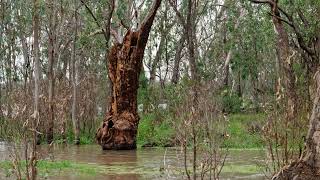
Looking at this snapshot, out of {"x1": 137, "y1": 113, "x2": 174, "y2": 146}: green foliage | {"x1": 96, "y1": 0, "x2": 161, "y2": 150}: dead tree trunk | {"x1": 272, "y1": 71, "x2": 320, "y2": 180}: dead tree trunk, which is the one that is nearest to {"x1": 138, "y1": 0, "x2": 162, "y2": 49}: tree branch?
{"x1": 96, "y1": 0, "x2": 161, "y2": 150}: dead tree trunk

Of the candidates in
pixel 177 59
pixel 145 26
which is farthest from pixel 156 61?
pixel 145 26

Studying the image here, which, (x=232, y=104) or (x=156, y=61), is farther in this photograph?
(x=156, y=61)

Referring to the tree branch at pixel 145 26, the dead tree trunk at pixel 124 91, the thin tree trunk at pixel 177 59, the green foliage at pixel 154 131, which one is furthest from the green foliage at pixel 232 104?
the tree branch at pixel 145 26

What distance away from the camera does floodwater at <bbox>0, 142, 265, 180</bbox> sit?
11.4m

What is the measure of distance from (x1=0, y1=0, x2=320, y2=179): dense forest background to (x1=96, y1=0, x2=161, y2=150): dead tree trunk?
0.62 meters

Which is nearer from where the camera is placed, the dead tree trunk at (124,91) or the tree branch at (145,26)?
the tree branch at (145,26)

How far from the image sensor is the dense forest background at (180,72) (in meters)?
9.16

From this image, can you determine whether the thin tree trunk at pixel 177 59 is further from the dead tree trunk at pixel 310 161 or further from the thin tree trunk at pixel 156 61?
the dead tree trunk at pixel 310 161

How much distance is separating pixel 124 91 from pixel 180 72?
23.0 m

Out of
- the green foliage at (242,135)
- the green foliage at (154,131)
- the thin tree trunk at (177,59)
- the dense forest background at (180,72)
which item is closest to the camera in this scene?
the dense forest background at (180,72)

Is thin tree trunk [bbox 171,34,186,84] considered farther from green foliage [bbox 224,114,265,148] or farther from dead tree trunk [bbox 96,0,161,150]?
dead tree trunk [bbox 96,0,161,150]

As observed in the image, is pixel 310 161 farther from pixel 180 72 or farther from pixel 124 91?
pixel 180 72

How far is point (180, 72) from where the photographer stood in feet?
138

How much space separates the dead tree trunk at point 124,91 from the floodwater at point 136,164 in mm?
565
